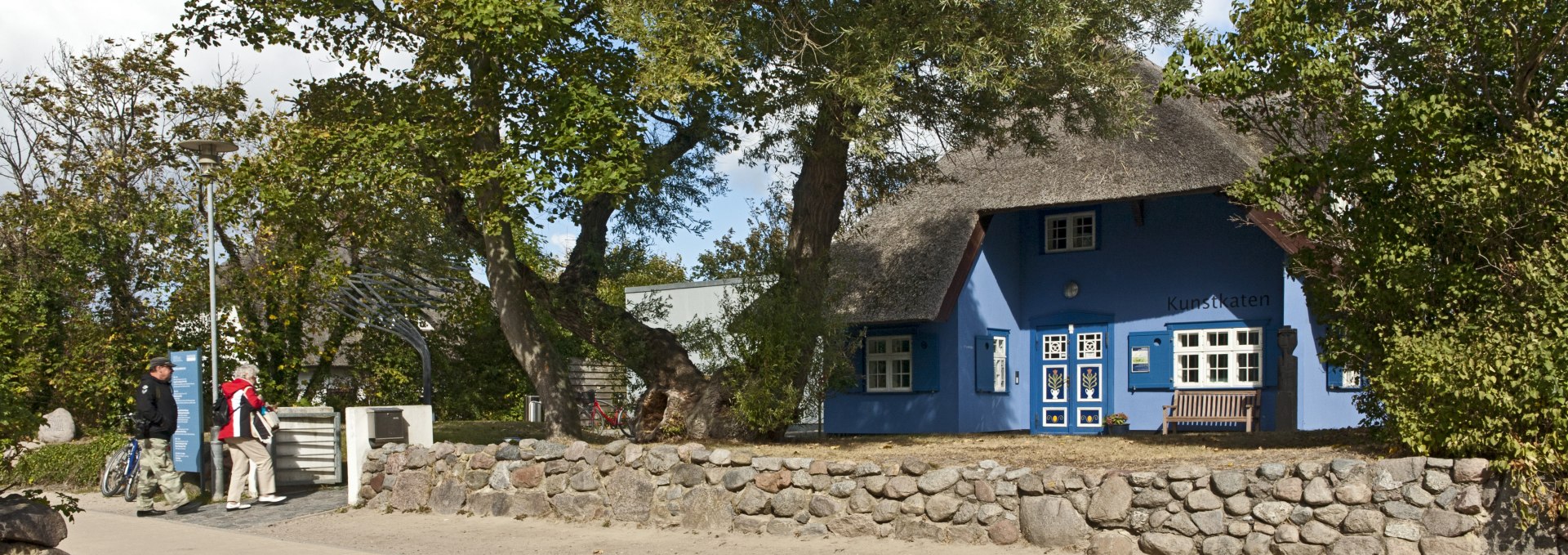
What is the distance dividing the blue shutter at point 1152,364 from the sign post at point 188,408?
13497mm

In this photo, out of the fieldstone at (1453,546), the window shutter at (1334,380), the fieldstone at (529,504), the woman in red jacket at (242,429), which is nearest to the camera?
the fieldstone at (1453,546)

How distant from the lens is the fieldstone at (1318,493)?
862 cm

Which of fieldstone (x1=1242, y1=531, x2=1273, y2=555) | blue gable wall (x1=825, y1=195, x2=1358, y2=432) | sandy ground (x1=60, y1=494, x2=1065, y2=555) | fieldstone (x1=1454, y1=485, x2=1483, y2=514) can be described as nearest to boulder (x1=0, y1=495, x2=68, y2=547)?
sandy ground (x1=60, y1=494, x2=1065, y2=555)

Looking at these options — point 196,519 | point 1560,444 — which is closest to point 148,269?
point 196,519

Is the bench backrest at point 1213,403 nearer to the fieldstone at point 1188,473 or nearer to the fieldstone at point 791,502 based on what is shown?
the fieldstone at point 791,502

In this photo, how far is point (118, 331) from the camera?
18516mm

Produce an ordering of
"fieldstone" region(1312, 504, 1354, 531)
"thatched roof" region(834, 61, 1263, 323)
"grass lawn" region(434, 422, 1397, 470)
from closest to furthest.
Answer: "fieldstone" region(1312, 504, 1354, 531), "grass lawn" region(434, 422, 1397, 470), "thatched roof" region(834, 61, 1263, 323)

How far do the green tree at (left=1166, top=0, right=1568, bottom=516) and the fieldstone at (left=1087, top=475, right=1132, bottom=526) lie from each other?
75.5 inches

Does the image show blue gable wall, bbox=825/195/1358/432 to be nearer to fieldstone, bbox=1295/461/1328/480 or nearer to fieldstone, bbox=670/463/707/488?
fieldstone, bbox=670/463/707/488

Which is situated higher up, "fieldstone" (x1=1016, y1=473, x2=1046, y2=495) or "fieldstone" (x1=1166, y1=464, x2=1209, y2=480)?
"fieldstone" (x1=1166, y1=464, x2=1209, y2=480)

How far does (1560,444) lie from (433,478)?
9.53 metres

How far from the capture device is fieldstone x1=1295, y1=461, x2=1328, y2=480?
8734 millimetres

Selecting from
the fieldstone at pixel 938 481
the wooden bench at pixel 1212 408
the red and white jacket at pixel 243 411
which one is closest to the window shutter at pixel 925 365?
the wooden bench at pixel 1212 408

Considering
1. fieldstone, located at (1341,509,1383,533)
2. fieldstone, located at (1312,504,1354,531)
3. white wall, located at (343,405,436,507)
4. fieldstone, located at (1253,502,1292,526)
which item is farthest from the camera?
white wall, located at (343,405,436,507)
